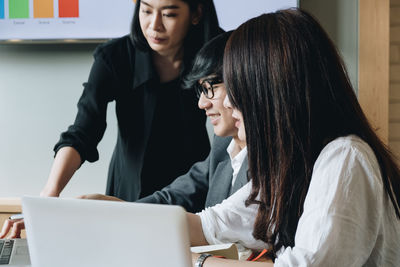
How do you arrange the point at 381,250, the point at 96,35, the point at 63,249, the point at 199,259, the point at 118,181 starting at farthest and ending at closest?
the point at 96,35 < the point at 118,181 < the point at 199,259 < the point at 381,250 < the point at 63,249

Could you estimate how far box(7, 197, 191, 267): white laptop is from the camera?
77 centimetres

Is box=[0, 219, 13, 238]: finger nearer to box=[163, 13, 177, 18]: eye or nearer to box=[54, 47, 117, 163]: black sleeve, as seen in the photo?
box=[54, 47, 117, 163]: black sleeve

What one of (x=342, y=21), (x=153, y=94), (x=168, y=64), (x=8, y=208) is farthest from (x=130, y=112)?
(x=342, y=21)

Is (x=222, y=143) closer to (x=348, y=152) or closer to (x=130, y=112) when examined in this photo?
(x=130, y=112)

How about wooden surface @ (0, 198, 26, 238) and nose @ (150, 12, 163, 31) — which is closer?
nose @ (150, 12, 163, 31)

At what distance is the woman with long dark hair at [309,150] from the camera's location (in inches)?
35.4

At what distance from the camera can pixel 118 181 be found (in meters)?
2.06

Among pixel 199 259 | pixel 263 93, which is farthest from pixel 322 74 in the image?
pixel 199 259

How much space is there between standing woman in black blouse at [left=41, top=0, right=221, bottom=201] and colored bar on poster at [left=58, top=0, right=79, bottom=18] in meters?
0.53

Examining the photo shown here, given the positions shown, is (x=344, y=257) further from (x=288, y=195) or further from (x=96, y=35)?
(x=96, y=35)

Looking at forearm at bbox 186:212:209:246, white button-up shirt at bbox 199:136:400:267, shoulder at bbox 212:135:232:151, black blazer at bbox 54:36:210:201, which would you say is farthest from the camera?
black blazer at bbox 54:36:210:201

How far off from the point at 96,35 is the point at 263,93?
1487mm

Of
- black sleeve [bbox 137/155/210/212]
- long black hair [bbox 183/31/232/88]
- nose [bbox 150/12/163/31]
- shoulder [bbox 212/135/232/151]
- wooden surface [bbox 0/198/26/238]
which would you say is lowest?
wooden surface [bbox 0/198/26/238]

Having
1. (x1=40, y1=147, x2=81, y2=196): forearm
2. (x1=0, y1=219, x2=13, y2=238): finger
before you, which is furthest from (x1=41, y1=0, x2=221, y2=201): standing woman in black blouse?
(x1=0, y1=219, x2=13, y2=238): finger
